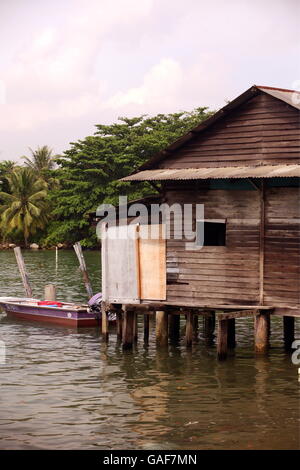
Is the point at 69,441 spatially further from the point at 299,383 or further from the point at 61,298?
the point at 61,298

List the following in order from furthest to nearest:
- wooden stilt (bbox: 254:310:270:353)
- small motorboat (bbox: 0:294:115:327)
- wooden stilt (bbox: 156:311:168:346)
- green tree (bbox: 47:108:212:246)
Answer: green tree (bbox: 47:108:212:246) < small motorboat (bbox: 0:294:115:327) < wooden stilt (bbox: 156:311:168:346) < wooden stilt (bbox: 254:310:270:353)

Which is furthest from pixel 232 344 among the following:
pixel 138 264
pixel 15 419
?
pixel 15 419

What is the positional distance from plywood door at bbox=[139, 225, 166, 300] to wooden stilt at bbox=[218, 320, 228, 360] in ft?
7.26

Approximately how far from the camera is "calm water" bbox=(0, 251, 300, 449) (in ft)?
52.8

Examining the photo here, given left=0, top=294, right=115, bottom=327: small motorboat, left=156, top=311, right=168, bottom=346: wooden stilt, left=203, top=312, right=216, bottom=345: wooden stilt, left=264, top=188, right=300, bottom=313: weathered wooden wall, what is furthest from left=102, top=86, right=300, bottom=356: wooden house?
left=0, top=294, right=115, bottom=327: small motorboat

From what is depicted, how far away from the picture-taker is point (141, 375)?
21.9 meters

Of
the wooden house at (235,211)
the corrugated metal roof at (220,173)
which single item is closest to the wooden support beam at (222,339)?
the wooden house at (235,211)

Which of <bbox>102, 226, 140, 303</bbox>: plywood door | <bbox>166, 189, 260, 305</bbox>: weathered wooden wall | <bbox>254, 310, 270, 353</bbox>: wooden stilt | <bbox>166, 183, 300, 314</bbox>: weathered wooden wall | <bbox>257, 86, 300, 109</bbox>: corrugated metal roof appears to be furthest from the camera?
<bbox>102, 226, 140, 303</bbox>: plywood door

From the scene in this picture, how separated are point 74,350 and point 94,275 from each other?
92.7ft

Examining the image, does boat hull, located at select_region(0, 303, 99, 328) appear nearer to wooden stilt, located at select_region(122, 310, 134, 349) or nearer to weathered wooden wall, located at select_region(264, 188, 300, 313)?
wooden stilt, located at select_region(122, 310, 134, 349)

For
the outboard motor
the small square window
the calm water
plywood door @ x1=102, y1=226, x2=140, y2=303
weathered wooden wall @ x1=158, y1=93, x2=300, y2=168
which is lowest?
the calm water

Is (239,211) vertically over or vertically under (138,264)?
over

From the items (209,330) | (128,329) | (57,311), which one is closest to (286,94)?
(209,330)

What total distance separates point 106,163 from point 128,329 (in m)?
52.6
